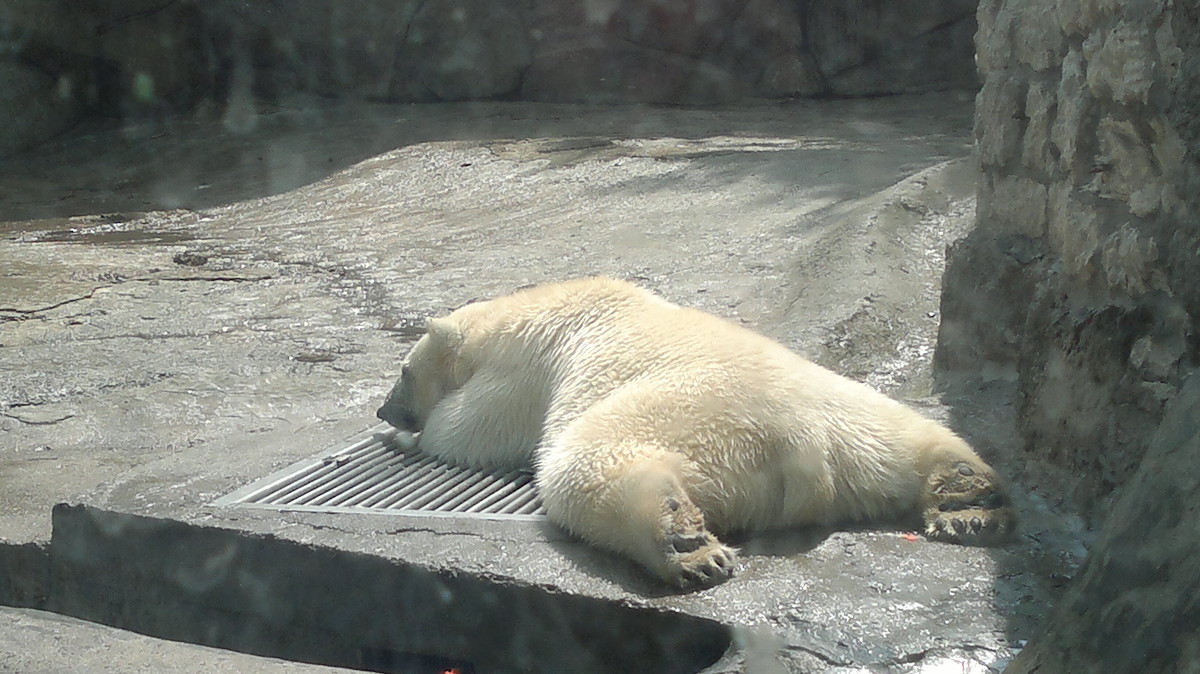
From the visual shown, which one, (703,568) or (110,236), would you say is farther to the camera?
(110,236)

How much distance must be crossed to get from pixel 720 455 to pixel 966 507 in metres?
0.53

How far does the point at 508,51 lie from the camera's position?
40.5 ft

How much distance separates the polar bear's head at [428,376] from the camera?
136 inches

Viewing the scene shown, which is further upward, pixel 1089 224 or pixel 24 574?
pixel 1089 224

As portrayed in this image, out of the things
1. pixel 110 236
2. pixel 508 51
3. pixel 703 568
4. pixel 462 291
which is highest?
pixel 508 51

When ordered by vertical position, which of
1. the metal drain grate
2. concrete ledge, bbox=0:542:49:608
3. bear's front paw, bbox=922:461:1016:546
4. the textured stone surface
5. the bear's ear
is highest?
the textured stone surface

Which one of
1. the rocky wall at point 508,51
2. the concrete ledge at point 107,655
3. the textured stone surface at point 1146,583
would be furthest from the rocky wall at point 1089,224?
the rocky wall at point 508,51

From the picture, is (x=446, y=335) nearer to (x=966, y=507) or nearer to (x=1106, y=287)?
(x=966, y=507)

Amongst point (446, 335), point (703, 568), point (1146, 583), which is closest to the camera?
point (1146, 583)

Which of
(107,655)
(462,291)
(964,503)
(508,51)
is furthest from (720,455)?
(508,51)

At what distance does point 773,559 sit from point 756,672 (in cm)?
42

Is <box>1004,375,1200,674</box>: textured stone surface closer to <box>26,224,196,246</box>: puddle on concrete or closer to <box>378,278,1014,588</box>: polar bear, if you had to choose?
<box>378,278,1014,588</box>: polar bear

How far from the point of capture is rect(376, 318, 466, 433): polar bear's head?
3.44 m

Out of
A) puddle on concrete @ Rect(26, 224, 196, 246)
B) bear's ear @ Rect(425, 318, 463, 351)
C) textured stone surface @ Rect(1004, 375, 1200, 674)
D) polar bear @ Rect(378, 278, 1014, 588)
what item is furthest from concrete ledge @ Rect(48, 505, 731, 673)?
puddle on concrete @ Rect(26, 224, 196, 246)
